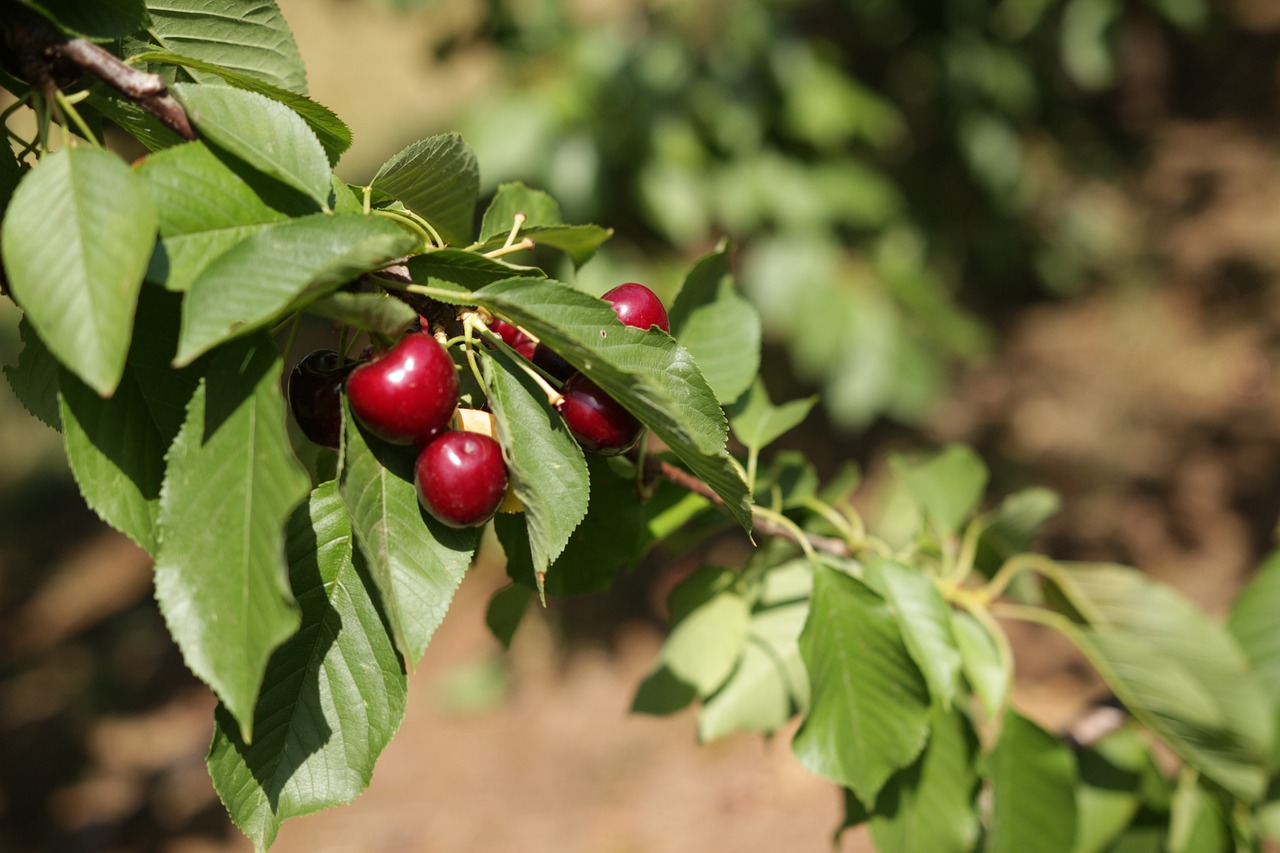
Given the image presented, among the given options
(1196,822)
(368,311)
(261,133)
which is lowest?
(1196,822)

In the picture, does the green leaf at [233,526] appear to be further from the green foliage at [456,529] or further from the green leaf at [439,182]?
the green leaf at [439,182]

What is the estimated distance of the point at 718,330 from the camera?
1119 mm

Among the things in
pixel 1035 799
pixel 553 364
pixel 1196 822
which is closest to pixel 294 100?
pixel 553 364

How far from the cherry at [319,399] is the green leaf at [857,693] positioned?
1.80 feet

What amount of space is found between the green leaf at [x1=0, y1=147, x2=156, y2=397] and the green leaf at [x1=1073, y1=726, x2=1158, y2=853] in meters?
1.36

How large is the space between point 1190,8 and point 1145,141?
2.71ft

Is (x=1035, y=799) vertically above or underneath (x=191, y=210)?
underneath

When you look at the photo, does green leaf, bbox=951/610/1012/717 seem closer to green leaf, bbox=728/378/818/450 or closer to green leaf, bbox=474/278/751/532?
green leaf, bbox=728/378/818/450

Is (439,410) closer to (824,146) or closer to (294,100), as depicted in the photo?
(294,100)

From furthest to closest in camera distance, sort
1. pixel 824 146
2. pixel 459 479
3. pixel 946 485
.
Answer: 1. pixel 824 146
2. pixel 946 485
3. pixel 459 479

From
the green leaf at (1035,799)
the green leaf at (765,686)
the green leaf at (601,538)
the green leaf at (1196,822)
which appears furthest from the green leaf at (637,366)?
the green leaf at (1196,822)

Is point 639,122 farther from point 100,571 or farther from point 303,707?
point 100,571

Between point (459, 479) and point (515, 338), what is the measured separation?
0.19 m

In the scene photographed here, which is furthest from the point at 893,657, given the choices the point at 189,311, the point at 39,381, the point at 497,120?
the point at 497,120
